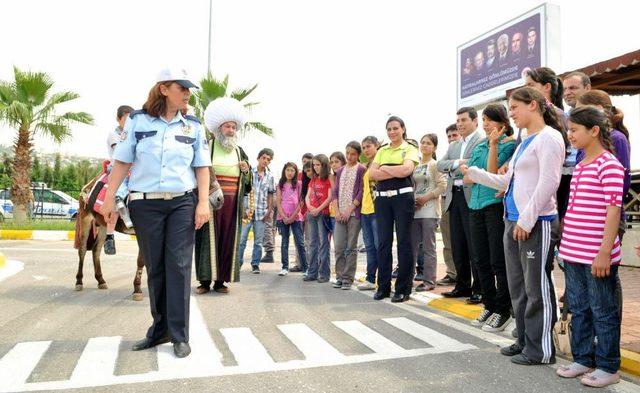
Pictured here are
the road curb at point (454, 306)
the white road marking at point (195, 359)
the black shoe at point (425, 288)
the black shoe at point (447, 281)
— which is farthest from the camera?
the black shoe at point (447, 281)

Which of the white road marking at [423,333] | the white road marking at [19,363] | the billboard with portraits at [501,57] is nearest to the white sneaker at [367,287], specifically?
the white road marking at [423,333]

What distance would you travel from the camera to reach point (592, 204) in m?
3.40

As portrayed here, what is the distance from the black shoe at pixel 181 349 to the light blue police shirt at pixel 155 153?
1.10 m

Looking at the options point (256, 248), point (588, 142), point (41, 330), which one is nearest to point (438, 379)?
point (588, 142)

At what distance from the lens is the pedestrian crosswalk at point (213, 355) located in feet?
10.6

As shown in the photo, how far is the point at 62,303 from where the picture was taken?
5.68m

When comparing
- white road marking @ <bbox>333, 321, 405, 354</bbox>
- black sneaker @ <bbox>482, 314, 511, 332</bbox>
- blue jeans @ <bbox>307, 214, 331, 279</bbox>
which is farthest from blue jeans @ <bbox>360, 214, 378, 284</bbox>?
black sneaker @ <bbox>482, 314, 511, 332</bbox>

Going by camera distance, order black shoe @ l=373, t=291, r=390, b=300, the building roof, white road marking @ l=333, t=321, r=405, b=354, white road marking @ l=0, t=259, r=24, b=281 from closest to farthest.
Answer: white road marking @ l=333, t=321, r=405, b=354, black shoe @ l=373, t=291, r=390, b=300, white road marking @ l=0, t=259, r=24, b=281, the building roof

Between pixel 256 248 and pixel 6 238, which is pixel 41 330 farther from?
pixel 6 238

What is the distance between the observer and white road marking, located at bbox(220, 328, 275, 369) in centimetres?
358

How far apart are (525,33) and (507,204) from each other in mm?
27555

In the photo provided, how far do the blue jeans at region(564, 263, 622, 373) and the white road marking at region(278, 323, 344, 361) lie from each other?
5.16ft

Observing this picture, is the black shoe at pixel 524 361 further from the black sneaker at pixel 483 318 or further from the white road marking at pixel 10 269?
the white road marking at pixel 10 269

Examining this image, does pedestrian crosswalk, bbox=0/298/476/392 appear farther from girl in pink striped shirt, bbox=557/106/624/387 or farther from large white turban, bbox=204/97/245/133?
large white turban, bbox=204/97/245/133
